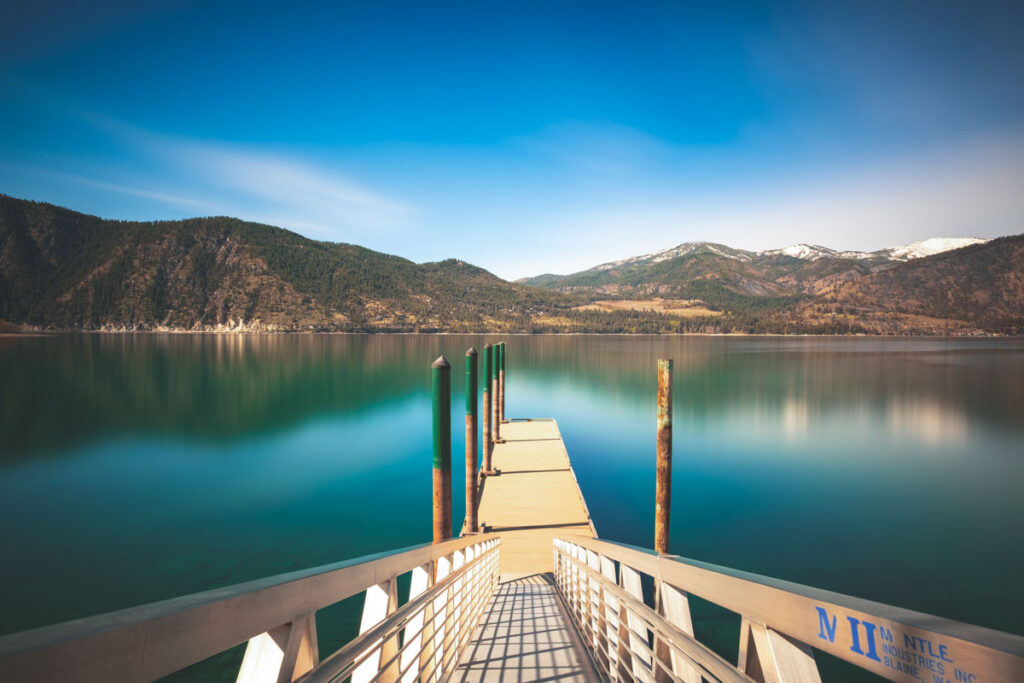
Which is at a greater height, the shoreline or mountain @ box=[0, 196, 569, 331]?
mountain @ box=[0, 196, 569, 331]

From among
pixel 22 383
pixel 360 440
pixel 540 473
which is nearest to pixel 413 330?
pixel 22 383

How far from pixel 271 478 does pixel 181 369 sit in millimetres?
44724

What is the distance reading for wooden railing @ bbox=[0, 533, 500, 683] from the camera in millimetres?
969

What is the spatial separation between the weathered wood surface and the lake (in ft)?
6.59

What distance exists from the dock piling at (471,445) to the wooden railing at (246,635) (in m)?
8.76

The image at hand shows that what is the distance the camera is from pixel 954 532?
598 inches

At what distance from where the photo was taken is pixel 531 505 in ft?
44.9

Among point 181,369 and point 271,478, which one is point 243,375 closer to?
point 181,369

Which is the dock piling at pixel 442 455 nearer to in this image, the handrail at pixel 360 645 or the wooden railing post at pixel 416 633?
the wooden railing post at pixel 416 633

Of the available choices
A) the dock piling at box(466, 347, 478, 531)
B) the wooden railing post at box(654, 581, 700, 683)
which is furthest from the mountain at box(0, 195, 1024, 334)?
the wooden railing post at box(654, 581, 700, 683)

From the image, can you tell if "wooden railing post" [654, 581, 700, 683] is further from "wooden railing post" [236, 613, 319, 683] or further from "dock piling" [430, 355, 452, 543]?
"dock piling" [430, 355, 452, 543]

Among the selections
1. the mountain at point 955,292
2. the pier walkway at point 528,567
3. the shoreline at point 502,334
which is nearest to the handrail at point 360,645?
the pier walkway at point 528,567

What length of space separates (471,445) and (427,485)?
8116mm

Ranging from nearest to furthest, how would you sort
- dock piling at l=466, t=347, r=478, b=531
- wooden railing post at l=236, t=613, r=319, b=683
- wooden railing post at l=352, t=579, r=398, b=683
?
wooden railing post at l=236, t=613, r=319, b=683 → wooden railing post at l=352, t=579, r=398, b=683 → dock piling at l=466, t=347, r=478, b=531
